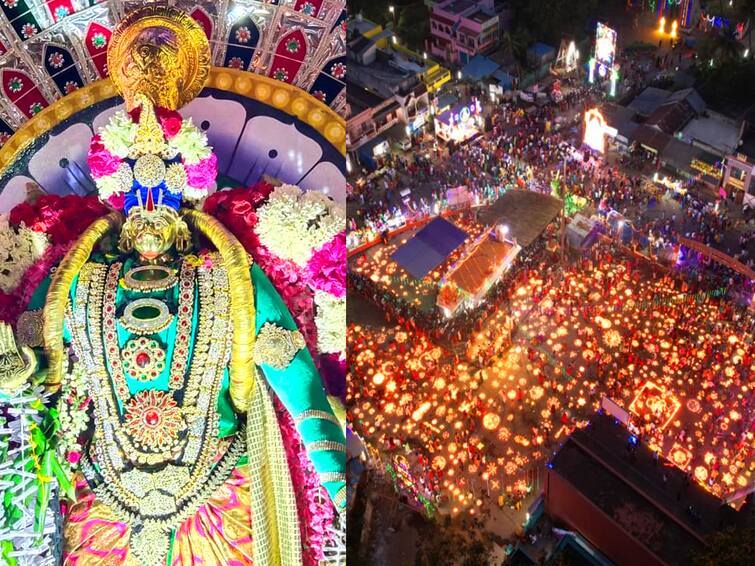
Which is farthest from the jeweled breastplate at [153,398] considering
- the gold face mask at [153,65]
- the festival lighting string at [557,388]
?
the festival lighting string at [557,388]

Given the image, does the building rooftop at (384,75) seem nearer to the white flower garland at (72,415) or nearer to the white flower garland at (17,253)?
the white flower garland at (17,253)

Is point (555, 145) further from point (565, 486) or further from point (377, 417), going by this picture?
point (565, 486)

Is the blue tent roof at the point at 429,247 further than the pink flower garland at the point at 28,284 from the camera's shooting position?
Yes

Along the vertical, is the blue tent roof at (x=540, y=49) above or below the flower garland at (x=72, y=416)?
above

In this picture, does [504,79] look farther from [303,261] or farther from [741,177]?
[303,261]

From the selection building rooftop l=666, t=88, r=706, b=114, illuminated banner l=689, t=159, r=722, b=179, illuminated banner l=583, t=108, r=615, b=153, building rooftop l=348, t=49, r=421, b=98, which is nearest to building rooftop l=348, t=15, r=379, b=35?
building rooftop l=348, t=49, r=421, b=98

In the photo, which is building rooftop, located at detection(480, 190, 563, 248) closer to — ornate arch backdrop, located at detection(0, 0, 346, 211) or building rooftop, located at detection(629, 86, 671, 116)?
building rooftop, located at detection(629, 86, 671, 116)
